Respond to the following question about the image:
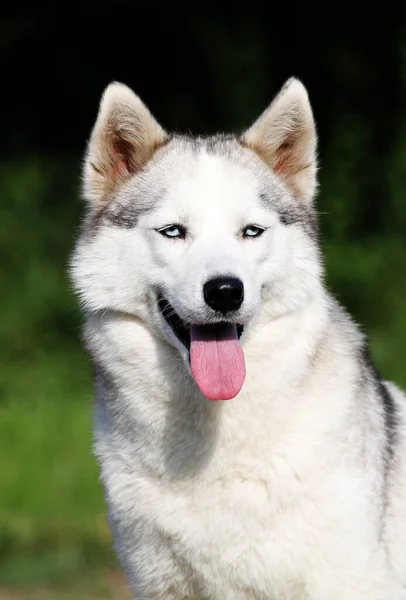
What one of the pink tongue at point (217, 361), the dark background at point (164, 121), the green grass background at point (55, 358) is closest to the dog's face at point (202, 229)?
the pink tongue at point (217, 361)

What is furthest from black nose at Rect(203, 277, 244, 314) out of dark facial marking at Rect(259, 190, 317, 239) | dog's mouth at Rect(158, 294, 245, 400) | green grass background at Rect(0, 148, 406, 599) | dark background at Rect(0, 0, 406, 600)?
dark background at Rect(0, 0, 406, 600)

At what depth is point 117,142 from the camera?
4371 millimetres

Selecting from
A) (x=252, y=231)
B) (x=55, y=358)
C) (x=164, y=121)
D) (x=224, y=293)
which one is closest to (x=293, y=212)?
(x=252, y=231)

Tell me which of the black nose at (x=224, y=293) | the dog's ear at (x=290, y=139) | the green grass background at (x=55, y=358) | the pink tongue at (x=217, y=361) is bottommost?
the green grass background at (x=55, y=358)

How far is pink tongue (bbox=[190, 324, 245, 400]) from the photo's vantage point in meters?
3.95

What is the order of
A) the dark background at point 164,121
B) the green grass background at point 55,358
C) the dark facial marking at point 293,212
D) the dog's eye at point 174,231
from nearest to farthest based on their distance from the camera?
1. the dog's eye at point 174,231
2. the dark facial marking at point 293,212
3. the green grass background at point 55,358
4. the dark background at point 164,121

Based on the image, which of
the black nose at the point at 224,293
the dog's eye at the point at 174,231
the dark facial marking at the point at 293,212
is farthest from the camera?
the dark facial marking at the point at 293,212

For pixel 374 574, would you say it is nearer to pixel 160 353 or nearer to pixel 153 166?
pixel 160 353

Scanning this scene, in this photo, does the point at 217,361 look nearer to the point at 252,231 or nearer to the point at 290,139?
the point at 252,231

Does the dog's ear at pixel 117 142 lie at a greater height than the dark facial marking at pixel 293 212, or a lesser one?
greater

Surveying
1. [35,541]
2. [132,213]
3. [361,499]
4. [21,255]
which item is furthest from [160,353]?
[21,255]

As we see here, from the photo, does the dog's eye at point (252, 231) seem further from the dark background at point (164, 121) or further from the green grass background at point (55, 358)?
the dark background at point (164, 121)

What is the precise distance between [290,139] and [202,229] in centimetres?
64

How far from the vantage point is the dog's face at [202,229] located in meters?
3.95
